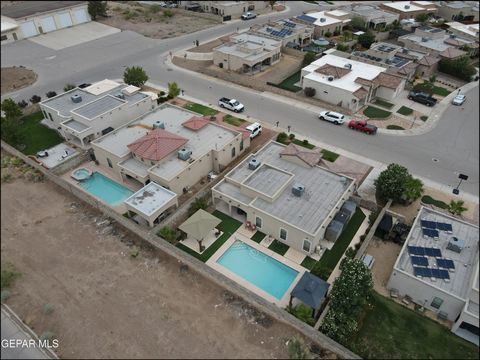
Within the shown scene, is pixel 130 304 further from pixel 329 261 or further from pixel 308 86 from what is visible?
pixel 308 86

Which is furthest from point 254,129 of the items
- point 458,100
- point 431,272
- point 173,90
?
point 458,100

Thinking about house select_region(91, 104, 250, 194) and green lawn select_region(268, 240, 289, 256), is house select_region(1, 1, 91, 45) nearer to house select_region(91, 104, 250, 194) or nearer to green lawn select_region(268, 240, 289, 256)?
house select_region(91, 104, 250, 194)

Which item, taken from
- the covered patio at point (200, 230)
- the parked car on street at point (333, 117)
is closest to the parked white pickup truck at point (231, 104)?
the parked car on street at point (333, 117)

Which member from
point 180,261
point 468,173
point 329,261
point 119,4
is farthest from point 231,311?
point 119,4

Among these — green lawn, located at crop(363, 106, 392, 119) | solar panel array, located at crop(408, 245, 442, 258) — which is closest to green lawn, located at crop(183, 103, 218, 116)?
green lawn, located at crop(363, 106, 392, 119)

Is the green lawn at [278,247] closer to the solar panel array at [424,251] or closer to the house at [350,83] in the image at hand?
the solar panel array at [424,251]

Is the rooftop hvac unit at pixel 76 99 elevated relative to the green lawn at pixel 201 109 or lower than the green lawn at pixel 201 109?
elevated
